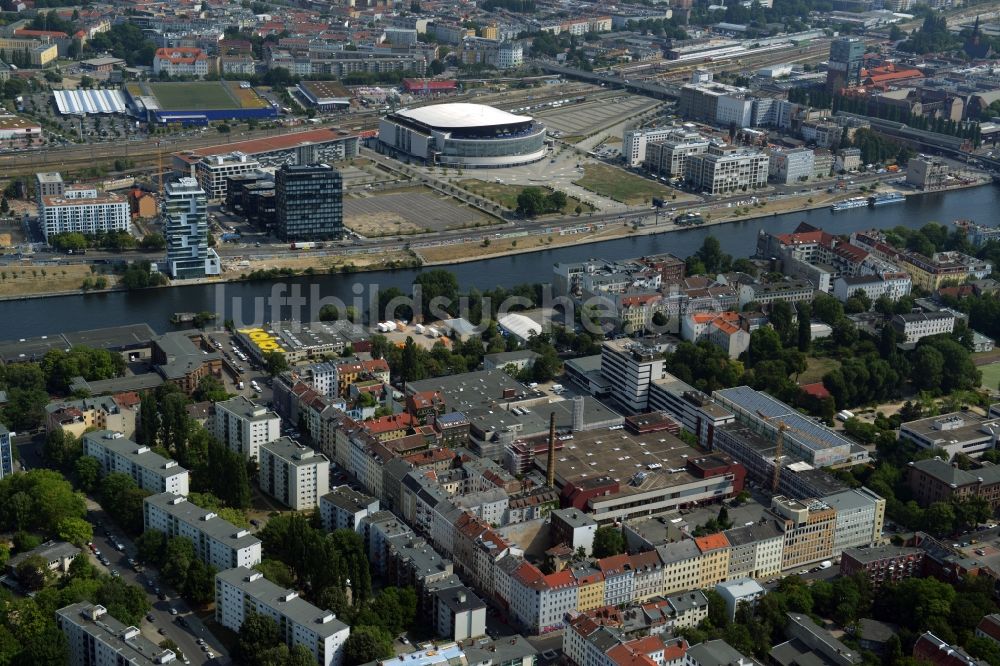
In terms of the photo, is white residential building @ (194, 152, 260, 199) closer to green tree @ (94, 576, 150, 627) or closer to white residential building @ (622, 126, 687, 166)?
white residential building @ (622, 126, 687, 166)

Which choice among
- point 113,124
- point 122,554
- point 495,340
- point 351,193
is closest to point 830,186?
point 351,193

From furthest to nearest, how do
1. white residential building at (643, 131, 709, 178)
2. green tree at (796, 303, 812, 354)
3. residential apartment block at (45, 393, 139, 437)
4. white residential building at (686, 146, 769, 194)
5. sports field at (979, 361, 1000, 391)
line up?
white residential building at (643, 131, 709, 178)
white residential building at (686, 146, 769, 194)
green tree at (796, 303, 812, 354)
sports field at (979, 361, 1000, 391)
residential apartment block at (45, 393, 139, 437)

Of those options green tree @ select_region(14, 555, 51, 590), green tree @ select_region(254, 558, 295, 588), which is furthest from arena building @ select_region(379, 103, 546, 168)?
green tree @ select_region(14, 555, 51, 590)

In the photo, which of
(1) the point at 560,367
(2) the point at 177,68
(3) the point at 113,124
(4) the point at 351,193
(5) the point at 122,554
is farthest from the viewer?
(2) the point at 177,68

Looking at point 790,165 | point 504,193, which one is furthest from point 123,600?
point 790,165

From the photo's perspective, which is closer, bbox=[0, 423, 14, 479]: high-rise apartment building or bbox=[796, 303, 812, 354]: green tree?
bbox=[0, 423, 14, 479]: high-rise apartment building

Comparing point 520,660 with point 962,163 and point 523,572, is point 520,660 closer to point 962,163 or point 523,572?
point 523,572

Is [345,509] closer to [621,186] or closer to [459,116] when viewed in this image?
[621,186]
